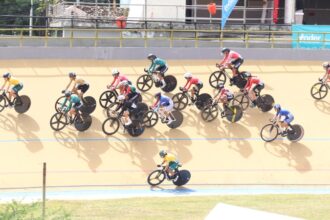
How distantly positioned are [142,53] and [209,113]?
23.2 ft

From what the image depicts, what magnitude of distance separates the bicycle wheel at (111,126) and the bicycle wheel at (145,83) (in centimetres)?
376

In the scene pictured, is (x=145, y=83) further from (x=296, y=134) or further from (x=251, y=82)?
(x=296, y=134)

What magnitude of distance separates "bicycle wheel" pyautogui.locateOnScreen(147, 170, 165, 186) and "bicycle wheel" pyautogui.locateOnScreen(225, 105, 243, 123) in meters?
4.83

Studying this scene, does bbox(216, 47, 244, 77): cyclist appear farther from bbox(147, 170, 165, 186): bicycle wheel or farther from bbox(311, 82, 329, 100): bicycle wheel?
bbox(147, 170, 165, 186): bicycle wheel

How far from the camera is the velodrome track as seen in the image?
62.2 feet

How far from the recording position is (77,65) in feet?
90.0

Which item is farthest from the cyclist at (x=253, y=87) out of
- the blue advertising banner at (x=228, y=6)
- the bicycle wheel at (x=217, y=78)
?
the blue advertising banner at (x=228, y=6)

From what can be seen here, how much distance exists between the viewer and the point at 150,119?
70.7 ft

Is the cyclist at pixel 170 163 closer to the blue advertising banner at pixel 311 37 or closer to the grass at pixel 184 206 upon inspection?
the grass at pixel 184 206

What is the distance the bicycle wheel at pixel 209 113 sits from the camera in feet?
73.7

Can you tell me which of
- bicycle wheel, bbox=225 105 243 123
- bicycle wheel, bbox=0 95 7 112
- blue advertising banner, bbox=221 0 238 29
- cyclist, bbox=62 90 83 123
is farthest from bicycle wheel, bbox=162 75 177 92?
blue advertising banner, bbox=221 0 238 29

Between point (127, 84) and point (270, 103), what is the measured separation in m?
5.51

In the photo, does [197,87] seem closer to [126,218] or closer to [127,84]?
[127,84]

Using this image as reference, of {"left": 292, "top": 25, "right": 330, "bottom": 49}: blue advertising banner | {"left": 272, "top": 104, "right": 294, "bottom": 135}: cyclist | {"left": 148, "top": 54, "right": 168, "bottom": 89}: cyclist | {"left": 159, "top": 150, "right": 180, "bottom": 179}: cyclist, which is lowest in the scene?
{"left": 159, "top": 150, "right": 180, "bottom": 179}: cyclist
